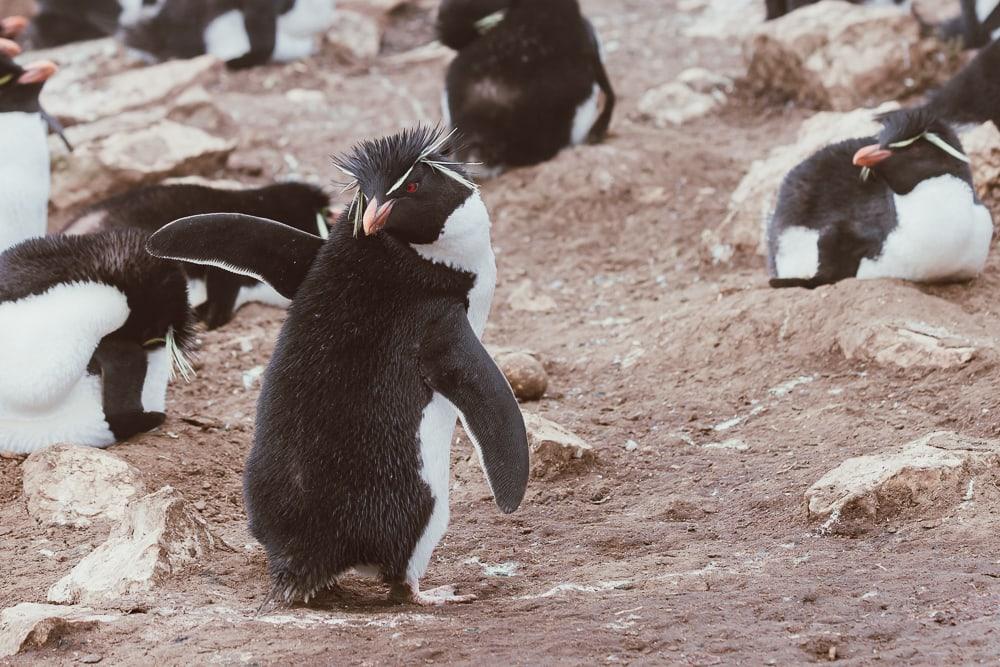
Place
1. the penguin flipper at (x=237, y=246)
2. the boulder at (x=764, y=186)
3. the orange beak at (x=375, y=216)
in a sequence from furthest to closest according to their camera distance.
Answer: the boulder at (x=764, y=186) < the penguin flipper at (x=237, y=246) < the orange beak at (x=375, y=216)

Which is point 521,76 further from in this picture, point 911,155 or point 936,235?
point 936,235

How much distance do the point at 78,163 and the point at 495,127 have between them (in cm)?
244

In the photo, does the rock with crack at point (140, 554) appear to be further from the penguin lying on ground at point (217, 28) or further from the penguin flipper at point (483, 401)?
the penguin lying on ground at point (217, 28)

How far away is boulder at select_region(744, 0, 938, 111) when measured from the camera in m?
8.27

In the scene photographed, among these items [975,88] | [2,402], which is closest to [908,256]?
[975,88]

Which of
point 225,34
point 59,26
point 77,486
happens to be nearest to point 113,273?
point 77,486

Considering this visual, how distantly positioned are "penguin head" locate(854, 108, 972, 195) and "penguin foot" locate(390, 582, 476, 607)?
2744 millimetres

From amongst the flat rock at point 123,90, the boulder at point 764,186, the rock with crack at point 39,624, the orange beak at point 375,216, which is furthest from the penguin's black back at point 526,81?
the rock with crack at point 39,624

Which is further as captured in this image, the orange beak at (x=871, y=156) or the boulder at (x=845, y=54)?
the boulder at (x=845, y=54)

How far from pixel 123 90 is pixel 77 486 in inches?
231

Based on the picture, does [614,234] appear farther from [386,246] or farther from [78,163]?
[386,246]

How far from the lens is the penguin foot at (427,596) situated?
3086mm

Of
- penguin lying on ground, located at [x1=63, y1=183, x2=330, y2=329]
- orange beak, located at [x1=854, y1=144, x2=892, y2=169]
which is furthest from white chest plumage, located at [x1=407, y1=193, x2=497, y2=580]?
penguin lying on ground, located at [x1=63, y1=183, x2=330, y2=329]

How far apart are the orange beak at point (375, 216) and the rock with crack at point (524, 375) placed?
1.85 metres
